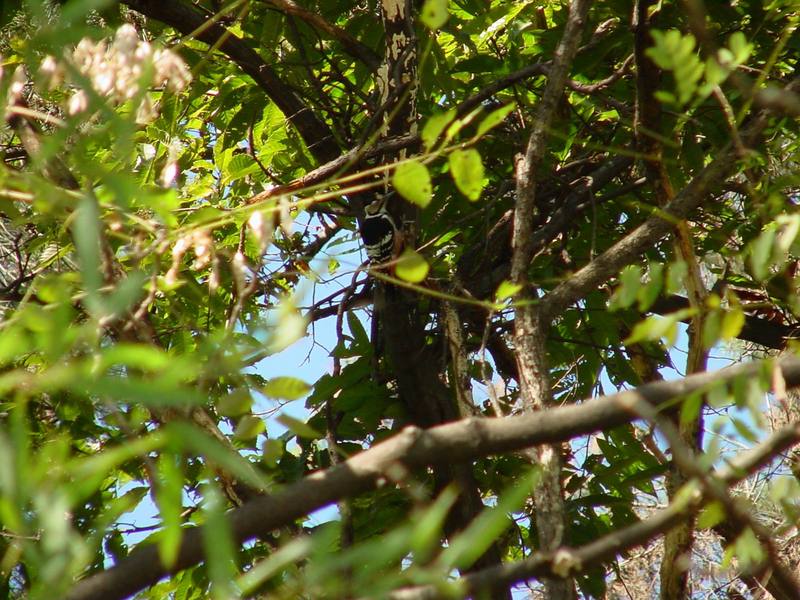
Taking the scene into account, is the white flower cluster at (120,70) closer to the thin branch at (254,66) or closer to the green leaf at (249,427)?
the green leaf at (249,427)

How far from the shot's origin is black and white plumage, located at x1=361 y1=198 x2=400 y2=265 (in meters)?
1.77

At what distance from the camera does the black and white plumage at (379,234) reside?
177 cm

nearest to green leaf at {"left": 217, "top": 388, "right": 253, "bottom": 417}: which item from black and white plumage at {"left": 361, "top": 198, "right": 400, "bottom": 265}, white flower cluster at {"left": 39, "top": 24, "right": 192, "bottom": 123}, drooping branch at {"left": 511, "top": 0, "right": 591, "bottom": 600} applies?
white flower cluster at {"left": 39, "top": 24, "right": 192, "bottom": 123}

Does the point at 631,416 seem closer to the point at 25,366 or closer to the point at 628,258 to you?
the point at 628,258

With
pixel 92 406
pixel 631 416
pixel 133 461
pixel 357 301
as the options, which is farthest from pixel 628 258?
pixel 92 406

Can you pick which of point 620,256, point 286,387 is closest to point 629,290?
point 286,387

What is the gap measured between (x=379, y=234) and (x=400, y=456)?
1.15 m

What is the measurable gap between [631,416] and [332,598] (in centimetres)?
26

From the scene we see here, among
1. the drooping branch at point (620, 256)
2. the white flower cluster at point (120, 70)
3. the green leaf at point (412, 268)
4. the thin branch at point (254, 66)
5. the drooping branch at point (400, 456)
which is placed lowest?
the drooping branch at point (400, 456)

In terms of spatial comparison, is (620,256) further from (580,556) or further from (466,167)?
(580,556)

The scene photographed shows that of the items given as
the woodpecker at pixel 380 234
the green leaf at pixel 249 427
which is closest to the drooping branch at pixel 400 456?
the green leaf at pixel 249 427

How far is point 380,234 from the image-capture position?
5.88ft

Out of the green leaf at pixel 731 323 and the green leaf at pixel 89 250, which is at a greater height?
the green leaf at pixel 89 250

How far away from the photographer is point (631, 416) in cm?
70
